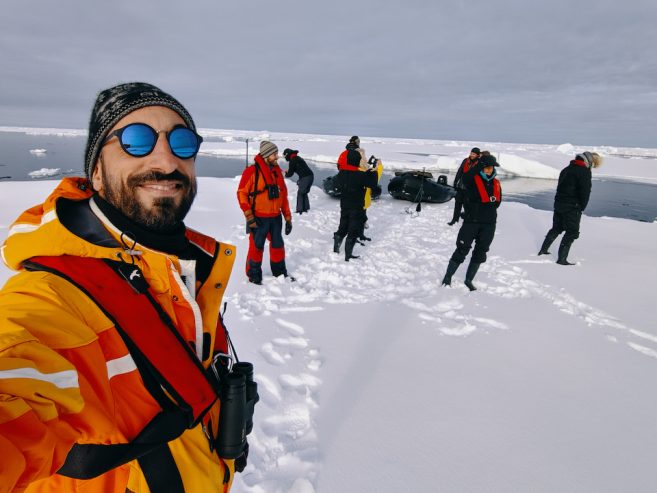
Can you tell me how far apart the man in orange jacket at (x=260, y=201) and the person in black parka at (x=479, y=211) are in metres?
2.53

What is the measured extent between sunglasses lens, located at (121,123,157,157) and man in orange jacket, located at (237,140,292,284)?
10.8ft

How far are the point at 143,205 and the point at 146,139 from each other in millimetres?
264

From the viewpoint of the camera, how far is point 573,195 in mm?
5934

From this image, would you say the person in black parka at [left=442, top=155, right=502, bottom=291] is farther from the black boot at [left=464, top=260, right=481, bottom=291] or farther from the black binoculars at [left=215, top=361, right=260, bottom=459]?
the black binoculars at [left=215, top=361, right=260, bottom=459]

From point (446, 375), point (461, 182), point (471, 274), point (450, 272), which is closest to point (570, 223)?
point (461, 182)

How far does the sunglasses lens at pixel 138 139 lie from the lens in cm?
121

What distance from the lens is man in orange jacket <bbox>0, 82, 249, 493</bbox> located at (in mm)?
661

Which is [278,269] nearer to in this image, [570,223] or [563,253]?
[563,253]

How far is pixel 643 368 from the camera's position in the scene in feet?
10.1

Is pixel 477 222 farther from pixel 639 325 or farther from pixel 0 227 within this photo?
pixel 0 227

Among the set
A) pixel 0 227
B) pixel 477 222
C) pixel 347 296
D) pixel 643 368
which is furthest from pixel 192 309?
pixel 0 227

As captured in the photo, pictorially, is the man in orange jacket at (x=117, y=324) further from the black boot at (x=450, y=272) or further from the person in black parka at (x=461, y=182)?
the person in black parka at (x=461, y=182)

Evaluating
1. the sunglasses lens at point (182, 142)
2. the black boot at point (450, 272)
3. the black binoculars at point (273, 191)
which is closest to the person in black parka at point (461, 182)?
the black boot at point (450, 272)

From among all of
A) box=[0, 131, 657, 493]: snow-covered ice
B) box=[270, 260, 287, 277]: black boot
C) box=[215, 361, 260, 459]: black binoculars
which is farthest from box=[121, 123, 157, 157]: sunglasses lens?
box=[270, 260, 287, 277]: black boot
